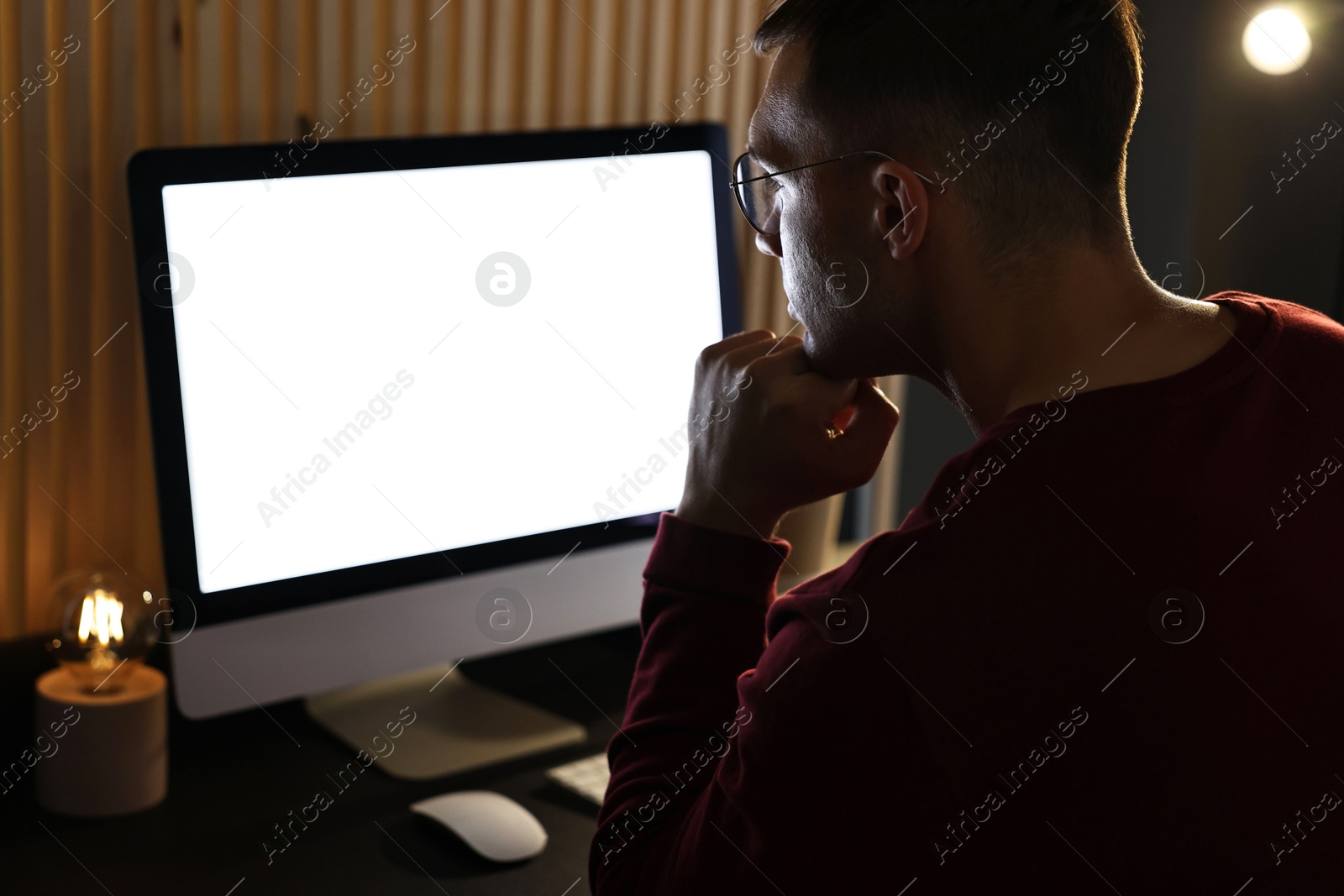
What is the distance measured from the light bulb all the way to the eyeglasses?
66 cm

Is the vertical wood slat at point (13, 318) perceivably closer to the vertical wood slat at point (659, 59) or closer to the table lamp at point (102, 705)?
the table lamp at point (102, 705)

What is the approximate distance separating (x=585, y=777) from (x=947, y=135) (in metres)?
0.65

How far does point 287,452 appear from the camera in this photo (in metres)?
1.04

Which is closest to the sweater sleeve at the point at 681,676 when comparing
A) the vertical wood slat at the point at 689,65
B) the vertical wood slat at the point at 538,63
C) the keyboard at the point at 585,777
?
the keyboard at the point at 585,777

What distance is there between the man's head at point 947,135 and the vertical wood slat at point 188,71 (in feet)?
2.05

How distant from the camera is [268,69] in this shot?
47.8 inches

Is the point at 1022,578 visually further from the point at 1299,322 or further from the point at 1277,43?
the point at 1277,43

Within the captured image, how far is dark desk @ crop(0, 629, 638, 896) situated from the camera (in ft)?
3.08

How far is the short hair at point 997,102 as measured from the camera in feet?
2.44

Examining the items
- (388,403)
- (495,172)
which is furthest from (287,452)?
(495,172)

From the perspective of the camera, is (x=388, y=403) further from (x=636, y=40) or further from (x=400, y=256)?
(x=636, y=40)

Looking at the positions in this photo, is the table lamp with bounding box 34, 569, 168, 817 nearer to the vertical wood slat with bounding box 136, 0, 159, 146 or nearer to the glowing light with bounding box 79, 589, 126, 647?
the glowing light with bounding box 79, 589, 126, 647

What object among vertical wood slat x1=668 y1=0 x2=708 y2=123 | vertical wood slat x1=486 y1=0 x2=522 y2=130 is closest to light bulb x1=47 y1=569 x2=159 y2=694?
vertical wood slat x1=486 y1=0 x2=522 y2=130

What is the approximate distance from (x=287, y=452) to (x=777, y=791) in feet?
1.84
